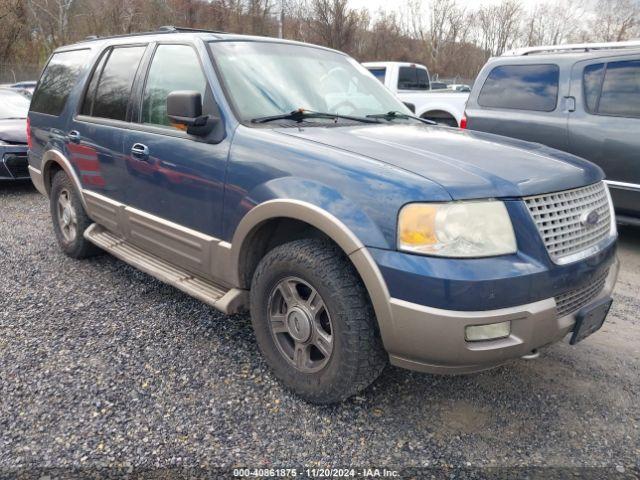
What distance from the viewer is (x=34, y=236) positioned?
18.1 ft

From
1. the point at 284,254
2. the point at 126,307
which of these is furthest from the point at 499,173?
the point at 126,307

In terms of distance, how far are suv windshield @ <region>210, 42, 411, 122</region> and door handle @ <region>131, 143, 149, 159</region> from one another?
2.42ft

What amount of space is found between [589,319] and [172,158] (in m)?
2.41

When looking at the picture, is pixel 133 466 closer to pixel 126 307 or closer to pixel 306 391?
pixel 306 391

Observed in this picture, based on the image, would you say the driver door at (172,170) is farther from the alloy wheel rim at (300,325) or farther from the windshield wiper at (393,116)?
the windshield wiper at (393,116)

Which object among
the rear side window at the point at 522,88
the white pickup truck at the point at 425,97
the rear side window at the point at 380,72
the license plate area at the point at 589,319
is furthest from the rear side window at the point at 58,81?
the rear side window at the point at 380,72

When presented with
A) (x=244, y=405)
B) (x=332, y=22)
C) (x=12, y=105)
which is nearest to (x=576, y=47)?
(x=244, y=405)

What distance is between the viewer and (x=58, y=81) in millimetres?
4703

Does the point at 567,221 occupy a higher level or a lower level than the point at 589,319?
higher

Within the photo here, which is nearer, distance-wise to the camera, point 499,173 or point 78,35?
point 499,173

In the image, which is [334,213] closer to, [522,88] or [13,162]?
[522,88]

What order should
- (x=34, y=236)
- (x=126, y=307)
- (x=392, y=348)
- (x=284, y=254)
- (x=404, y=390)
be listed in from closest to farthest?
(x=392, y=348), (x=284, y=254), (x=404, y=390), (x=126, y=307), (x=34, y=236)

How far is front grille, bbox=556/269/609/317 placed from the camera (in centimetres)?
232

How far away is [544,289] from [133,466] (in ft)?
6.21
